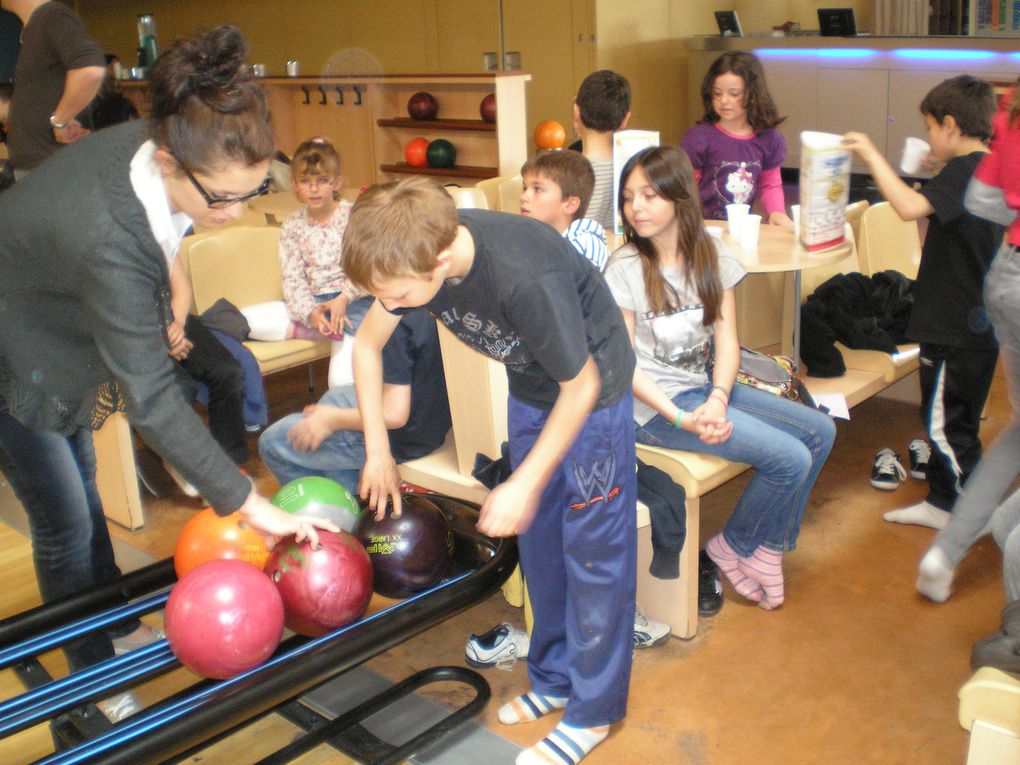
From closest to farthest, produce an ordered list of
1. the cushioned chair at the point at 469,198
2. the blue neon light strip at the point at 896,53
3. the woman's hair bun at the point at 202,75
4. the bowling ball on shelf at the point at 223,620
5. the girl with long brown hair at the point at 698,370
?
1. the woman's hair bun at the point at 202,75
2. the bowling ball on shelf at the point at 223,620
3. the girl with long brown hair at the point at 698,370
4. the cushioned chair at the point at 469,198
5. the blue neon light strip at the point at 896,53

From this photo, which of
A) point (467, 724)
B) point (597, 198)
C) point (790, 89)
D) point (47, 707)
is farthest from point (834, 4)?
point (47, 707)

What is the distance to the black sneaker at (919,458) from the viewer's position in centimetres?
342

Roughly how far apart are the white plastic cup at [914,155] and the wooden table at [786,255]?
0.93 ft

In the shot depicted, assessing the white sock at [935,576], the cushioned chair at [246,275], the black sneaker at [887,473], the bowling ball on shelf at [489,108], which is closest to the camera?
the white sock at [935,576]

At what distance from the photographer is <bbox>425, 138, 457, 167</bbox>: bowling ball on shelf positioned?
649cm

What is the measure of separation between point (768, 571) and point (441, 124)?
4.42 m

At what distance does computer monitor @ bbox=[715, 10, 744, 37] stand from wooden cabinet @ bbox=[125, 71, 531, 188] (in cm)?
249

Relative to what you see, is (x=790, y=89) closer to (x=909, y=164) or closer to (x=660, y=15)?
(x=660, y=15)

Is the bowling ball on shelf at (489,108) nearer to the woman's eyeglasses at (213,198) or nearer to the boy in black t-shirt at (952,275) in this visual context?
the boy in black t-shirt at (952,275)

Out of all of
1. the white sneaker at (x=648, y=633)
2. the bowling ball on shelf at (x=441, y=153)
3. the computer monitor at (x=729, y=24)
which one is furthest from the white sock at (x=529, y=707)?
the computer monitor at (x=729, y=24)

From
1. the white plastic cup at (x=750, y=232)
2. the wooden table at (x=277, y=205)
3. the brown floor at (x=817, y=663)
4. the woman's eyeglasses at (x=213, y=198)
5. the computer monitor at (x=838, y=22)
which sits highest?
the computer monitor at (x=838, y=22)

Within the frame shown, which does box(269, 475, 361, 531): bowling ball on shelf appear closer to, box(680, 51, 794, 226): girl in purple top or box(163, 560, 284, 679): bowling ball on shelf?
box(163, 560, 284, 679): bowling ball on shelf

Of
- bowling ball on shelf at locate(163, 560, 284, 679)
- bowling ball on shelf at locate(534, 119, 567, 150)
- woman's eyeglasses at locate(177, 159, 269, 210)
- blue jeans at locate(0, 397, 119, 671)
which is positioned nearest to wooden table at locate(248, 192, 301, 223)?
bowling ball on shelf at locate(534, 119, 567, 150)

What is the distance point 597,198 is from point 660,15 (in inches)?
198
